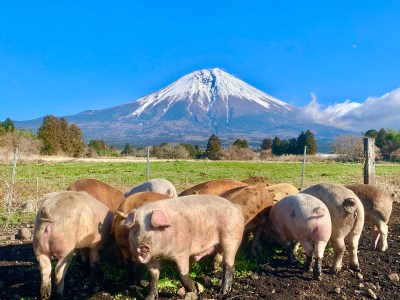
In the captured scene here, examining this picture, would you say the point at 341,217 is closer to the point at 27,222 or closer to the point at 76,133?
the point at 27,222

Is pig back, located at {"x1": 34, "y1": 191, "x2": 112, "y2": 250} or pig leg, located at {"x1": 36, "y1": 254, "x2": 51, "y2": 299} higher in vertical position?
pig back, located at {"x1": 34, "y1": 191, "x2": 112, "y2": 250}

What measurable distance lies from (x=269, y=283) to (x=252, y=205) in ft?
5.43

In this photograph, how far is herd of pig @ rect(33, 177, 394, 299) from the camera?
207 inches

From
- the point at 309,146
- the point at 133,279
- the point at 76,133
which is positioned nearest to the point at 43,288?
the point at 133,279

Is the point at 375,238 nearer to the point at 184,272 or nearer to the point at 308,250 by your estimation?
the point at 308,250

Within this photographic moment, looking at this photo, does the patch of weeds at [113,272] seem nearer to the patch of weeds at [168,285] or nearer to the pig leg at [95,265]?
the pig leg at [95,265]

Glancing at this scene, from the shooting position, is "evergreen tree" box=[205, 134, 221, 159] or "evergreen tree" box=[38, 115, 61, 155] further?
"evergreen tree" box=[205, 134, 221, 159]

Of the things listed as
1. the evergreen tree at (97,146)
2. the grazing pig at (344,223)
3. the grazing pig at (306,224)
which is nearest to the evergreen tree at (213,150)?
the evergreen tree at (97,146)

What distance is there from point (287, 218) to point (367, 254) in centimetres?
211

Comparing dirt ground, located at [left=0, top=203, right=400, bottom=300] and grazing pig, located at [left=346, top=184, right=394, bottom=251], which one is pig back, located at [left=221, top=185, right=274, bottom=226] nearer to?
dirt ground, located at [left=0, top=203, right=400, bottom=300]

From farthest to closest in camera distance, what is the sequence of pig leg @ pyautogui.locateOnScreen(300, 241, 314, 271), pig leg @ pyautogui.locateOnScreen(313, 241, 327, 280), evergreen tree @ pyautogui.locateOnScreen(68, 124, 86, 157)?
1. evergreen tree @ pyautogui.locateOnScreen(68, 124, 86, 157)
2. pig leg @ pyautogui.locateOnScreen(300, 241, 314, 271)
3. pig leg @ pyautogui.locateOnScreen(313, 241, 327, 280)

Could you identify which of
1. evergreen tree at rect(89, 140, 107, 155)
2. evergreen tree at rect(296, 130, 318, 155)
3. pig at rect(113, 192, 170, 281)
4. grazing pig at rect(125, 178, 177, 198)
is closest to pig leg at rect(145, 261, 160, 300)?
pig at rect(113, 192, 170, 281)

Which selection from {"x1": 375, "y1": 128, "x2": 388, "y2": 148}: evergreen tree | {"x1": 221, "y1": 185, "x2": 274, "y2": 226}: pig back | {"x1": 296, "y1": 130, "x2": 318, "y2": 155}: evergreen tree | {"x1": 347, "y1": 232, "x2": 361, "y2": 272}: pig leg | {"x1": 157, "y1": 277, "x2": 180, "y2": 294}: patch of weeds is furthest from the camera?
{"x1": 375, "y1": 128, "x2": 388, "y2": 148}: evergreen tree

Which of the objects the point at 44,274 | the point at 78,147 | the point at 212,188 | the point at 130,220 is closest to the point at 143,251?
the point at 130,220
